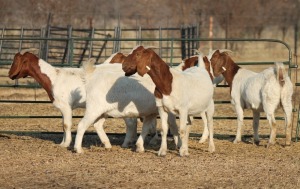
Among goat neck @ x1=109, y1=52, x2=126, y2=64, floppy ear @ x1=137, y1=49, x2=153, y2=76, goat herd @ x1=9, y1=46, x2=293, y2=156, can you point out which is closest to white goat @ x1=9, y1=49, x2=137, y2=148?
goat herd @ x1=9, y1=46, x2=293, y2=156

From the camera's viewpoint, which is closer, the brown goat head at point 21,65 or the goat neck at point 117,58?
the brown goat head at point 21,65

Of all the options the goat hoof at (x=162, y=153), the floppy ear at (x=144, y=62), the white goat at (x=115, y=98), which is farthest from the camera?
the white goat at (x=115, y=98)

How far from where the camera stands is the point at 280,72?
13.1m

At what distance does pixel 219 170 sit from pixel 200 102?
1.77 meters

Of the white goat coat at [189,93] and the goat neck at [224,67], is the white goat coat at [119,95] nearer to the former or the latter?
the white goat coat at [189,93]

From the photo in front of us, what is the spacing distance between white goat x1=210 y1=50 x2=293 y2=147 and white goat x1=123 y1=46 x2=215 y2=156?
4.51 ft

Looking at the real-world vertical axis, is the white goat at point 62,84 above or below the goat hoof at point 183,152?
above

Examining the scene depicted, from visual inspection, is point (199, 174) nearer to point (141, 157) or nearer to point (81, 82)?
point (141, 157)

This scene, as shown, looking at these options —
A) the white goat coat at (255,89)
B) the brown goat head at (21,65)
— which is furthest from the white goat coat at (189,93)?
the brown goat head at (21,65)

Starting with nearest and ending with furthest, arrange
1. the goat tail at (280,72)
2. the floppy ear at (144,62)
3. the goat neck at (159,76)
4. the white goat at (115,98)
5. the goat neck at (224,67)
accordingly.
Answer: the floppy ear at (144,62) < the goat neck at (159,76) < the white goat at (115,98) < the goat tail at (280,72) < the goat neck at (224,67)

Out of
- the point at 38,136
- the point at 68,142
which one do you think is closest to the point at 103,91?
the point at 68,142

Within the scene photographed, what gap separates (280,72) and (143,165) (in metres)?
3.21

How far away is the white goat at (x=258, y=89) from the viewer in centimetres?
1323

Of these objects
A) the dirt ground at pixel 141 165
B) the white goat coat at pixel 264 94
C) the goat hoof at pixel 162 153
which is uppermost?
the white goat coat at pixel 264 94
